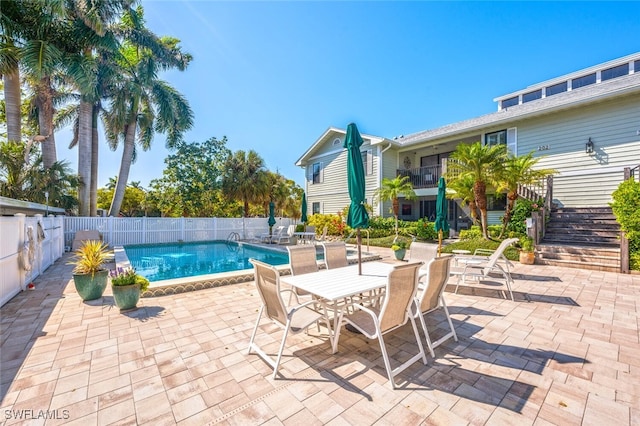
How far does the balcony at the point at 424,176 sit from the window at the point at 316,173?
240 inches

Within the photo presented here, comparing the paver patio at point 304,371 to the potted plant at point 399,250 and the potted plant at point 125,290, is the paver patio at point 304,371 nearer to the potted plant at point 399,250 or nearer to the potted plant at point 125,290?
the potted plant at point 125,290

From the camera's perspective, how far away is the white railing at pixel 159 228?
13.7 m

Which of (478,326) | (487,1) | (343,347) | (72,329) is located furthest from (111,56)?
(478,326)

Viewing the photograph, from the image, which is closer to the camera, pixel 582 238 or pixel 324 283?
pixel 324 283

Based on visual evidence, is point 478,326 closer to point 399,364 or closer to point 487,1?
point 399,364

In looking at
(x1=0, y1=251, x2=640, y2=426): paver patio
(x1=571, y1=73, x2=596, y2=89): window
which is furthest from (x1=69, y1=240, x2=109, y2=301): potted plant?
(x1=571, y1=73, x2=596, y2=89): window

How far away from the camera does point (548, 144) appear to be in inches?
481

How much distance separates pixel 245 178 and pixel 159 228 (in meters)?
7.05

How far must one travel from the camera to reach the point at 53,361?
3105 mm

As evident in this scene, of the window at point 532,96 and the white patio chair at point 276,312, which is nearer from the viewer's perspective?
the white patio chair at point 276,312

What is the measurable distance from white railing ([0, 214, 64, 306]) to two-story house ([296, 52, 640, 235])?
14364mm

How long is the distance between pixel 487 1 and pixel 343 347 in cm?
1239

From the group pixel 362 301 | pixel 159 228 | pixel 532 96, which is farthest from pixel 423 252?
pixel 532 96

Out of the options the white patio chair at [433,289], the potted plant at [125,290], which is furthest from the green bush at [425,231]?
the potted plant at [125,290]
